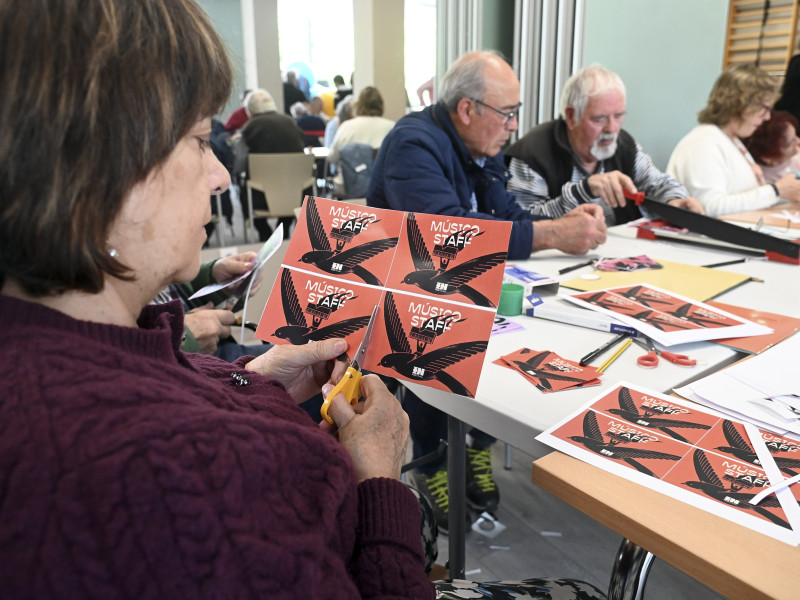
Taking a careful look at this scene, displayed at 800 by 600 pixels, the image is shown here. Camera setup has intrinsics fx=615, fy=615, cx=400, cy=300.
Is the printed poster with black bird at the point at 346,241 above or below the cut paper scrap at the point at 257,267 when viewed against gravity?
above

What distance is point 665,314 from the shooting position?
147 cm

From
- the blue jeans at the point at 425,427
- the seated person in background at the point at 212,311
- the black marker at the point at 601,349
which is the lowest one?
the blue jeans at the point at 425,427

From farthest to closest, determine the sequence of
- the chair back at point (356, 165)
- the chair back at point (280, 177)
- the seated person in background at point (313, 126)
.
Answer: the seated person in background at point (313, 126) < the chair back at point (280, 177) < the chair back at point (356, 165)

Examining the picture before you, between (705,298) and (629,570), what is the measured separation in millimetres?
931

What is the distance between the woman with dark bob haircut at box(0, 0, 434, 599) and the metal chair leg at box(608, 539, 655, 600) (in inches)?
16.4

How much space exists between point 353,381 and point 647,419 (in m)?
0.47

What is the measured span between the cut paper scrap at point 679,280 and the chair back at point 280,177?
4.11 metres

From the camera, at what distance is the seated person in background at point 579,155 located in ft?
9.39

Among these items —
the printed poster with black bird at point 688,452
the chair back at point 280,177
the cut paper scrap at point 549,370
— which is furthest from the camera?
the chair back at point 280,177

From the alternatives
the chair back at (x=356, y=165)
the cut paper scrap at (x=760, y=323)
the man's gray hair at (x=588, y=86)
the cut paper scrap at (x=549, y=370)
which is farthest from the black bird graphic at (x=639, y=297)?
the chair back at (x=356, y=165)

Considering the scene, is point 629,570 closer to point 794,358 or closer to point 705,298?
point 794,358

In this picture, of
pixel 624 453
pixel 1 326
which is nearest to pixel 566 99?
pixel 624 453

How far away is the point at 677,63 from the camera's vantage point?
14.2 feet

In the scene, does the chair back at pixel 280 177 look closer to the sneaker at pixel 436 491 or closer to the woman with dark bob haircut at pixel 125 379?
the sneaker at pixel 436 491
